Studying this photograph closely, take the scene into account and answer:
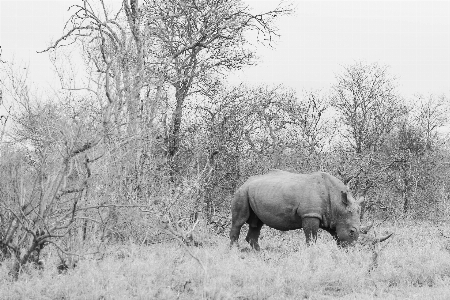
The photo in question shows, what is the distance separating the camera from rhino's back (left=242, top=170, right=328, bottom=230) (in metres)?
10.6

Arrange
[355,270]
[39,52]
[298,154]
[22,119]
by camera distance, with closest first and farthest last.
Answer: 1. [355,270]
2. [22,119]
3. [39,52]
4. [298,154]

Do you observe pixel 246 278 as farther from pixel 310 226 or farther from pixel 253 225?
pixel 253 225

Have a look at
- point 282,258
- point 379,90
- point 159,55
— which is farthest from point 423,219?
point 282,258

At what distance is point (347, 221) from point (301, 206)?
2.72 feet

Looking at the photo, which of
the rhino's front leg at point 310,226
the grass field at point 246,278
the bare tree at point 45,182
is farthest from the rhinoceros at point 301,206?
the bare tree at point 45,182

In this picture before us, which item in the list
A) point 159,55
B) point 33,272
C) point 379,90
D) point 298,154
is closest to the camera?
point 33,272

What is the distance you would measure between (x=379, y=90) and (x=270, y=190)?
13307 mm

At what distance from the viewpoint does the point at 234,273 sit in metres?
7.49

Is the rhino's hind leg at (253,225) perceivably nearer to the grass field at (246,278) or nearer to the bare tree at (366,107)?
the grass field at (246,278)

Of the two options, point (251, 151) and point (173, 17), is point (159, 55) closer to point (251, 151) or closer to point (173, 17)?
point (173, 17)

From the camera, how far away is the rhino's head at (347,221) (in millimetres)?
10288

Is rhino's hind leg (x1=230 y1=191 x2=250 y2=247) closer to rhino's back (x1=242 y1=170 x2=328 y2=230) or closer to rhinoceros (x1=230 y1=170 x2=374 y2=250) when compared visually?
rhinoceros (x1=230 y1=170 x2=374 y2=250)

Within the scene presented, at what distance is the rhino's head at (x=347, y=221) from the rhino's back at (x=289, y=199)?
328 mm

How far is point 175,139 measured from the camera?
16.3 metres
